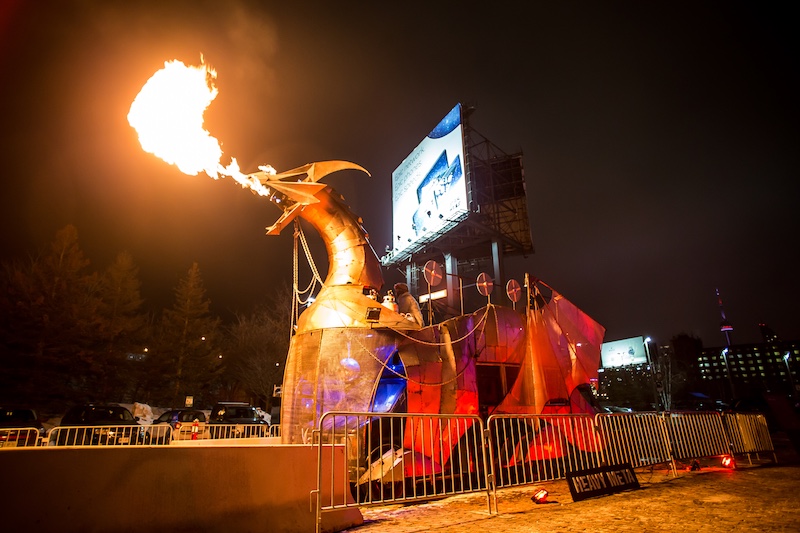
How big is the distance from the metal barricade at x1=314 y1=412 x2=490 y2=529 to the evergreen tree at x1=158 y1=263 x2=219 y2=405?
3108 cm

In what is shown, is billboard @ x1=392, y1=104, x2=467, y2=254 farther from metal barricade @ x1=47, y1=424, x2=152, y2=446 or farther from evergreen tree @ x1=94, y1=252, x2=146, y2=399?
metal barricade @ x1=47, y1=424, x2=152, y2=446

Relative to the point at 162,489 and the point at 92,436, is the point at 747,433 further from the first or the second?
the point at 92,436

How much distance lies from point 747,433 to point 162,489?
1411 cm

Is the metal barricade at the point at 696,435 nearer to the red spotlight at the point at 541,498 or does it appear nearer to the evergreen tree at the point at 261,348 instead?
the red spotlight at the point at 541,498

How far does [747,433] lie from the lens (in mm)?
11547

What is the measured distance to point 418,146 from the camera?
38969mm

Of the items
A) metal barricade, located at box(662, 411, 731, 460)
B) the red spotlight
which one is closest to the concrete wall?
the red spotlight

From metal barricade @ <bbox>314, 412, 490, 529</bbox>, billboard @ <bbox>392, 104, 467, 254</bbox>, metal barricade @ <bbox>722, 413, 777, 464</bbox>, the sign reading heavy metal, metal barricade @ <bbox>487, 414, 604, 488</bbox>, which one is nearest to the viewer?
metal barricade @ <bbox>314, 412, 490, 529</bbox>

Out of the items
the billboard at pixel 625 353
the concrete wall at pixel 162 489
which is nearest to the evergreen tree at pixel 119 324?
the concrete wall at pixel 162 489

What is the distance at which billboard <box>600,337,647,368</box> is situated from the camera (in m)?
49.8

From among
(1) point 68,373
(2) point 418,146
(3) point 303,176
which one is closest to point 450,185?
(2) point 418,146

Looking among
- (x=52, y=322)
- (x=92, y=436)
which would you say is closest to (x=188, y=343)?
(x=52, y=322)

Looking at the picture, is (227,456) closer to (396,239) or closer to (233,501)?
(233,501)

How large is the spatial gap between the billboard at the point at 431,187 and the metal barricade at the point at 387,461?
23.8 m
